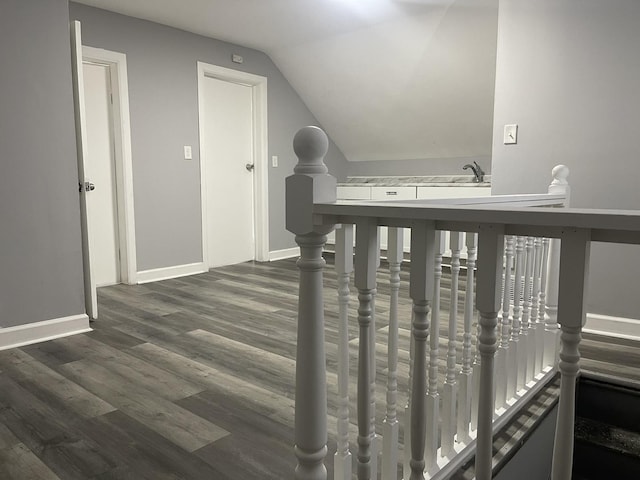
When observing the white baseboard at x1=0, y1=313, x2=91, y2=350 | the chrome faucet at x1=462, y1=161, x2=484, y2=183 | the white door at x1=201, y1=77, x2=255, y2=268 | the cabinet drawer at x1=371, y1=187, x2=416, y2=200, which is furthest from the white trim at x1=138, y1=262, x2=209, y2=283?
the chrome faucet at x1=462, y1=161, x2=484, y2=183

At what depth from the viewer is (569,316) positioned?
0.75 metres

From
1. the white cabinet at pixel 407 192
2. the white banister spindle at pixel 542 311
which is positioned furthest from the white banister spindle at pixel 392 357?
the white cabinet at pixel 407 192

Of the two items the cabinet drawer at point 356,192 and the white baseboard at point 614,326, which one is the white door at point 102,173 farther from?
the white baseboard at point 614,326

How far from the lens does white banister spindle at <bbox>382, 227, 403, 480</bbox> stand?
112 centimetres

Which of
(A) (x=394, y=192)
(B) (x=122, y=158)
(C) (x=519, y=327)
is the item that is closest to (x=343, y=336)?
(C) (x=519, y=327)

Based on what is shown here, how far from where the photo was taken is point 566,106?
115 inches

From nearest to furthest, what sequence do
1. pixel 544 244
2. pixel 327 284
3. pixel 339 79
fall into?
pixel 544 244 < pixel 327 284 < pixel 339 79

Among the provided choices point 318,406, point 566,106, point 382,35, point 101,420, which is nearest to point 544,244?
point 566,106

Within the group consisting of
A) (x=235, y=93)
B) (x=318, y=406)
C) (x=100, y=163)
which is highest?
(x=235, y=93)

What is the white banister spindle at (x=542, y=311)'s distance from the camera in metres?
2.17

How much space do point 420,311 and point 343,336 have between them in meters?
0.29

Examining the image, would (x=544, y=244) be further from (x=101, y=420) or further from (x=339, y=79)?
Result: (x=339, y=79)

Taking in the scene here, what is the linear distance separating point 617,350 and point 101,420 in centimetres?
251

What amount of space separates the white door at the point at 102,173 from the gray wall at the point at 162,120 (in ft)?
0.59
